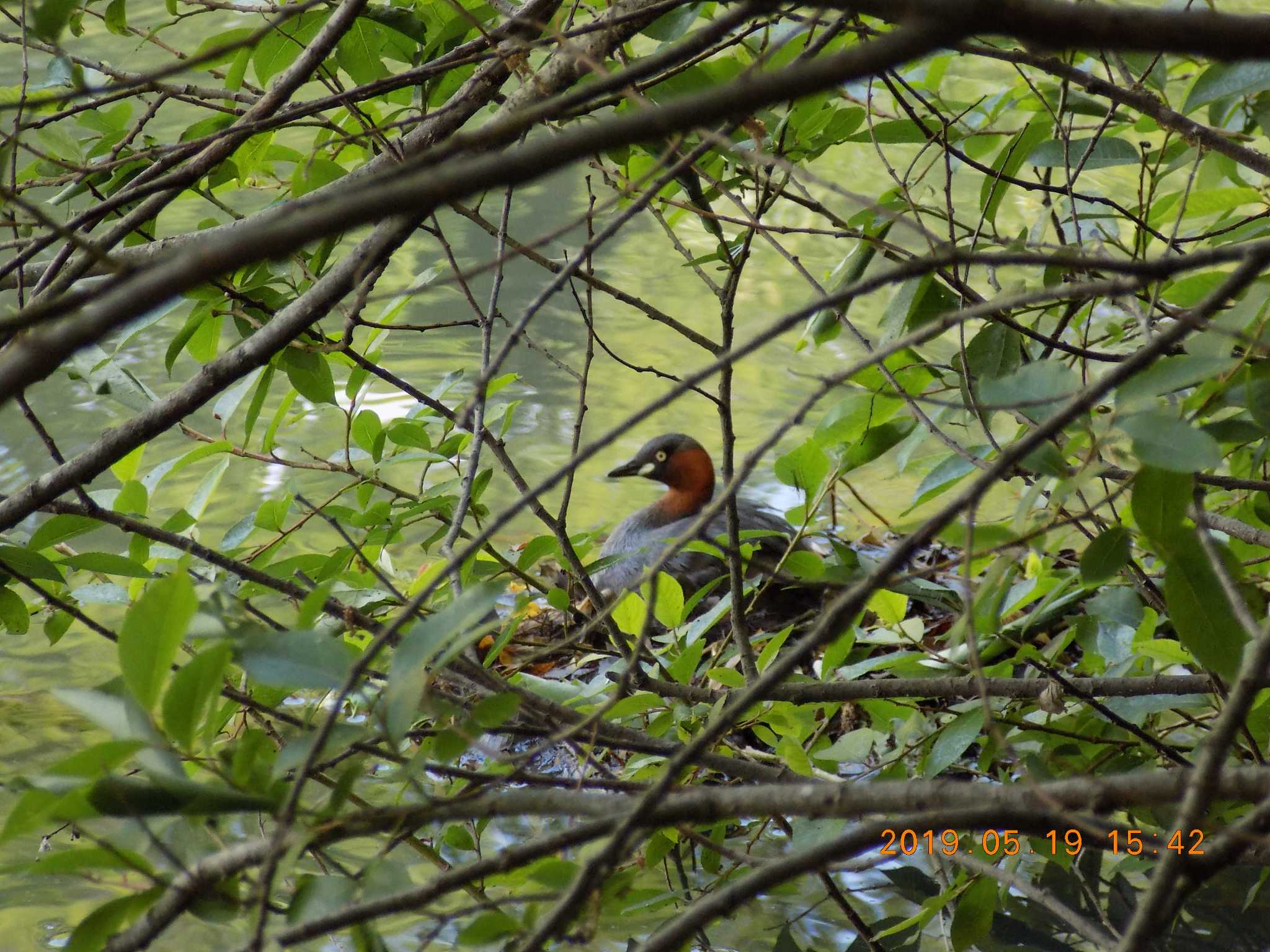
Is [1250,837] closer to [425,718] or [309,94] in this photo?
[425,718]

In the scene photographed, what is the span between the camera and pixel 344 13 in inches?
55.7

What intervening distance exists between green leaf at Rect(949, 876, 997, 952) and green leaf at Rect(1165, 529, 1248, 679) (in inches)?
27.0

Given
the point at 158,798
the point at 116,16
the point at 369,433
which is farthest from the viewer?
the point at 369,433

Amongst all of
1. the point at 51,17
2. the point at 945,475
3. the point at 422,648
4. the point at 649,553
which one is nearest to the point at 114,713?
the point at 422,648

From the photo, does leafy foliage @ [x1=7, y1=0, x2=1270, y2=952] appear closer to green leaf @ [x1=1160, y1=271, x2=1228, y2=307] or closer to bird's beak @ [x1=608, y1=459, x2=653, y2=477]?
green leaf @ [x1=1160, y1=271, x2=1228, y2=307]

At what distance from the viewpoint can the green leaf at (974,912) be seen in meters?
1.62

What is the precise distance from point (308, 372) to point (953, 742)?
42.5 inches

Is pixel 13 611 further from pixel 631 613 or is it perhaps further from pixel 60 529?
pixel 631 613

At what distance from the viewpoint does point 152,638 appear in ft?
2.64

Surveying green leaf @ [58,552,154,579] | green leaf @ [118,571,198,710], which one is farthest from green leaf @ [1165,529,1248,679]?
green leaf @ [58,552,154,579]

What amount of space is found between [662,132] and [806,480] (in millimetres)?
1275

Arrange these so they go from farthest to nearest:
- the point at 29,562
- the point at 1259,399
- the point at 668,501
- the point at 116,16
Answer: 1. the point at 668,501
2. the point at 116,16
3. the point at 29,562
4. the point at 1259,399

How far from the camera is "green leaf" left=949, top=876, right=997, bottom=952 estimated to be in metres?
1.62

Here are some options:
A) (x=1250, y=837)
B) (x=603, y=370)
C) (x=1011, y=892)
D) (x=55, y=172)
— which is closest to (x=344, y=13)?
(x=55, y=172)
